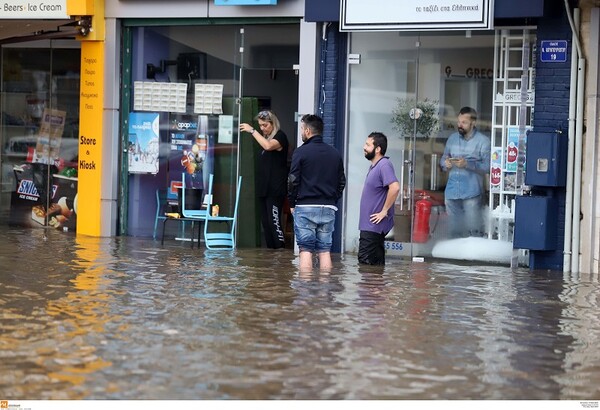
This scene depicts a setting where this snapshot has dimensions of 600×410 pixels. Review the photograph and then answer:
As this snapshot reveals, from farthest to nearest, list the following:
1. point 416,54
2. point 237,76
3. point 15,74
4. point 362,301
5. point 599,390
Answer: point 15,74, point 237,76, point 416,54, point 362,301, point 599,390

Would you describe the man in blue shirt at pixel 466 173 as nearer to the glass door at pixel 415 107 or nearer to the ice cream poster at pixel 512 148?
the glass door at pixel 415 107

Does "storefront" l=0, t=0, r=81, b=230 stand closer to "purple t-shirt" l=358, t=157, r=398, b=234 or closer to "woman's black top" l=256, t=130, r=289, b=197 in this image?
"woman's black top" l=256, t=130, r=289, b=197

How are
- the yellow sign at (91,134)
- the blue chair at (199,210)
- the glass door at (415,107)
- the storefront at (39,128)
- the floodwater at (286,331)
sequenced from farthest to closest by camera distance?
the storefront at (39,128)
the yellow sign at (91,134)
the blue chair at (199,210)
the glass door at (415,107)
the floodwater at (286,331)

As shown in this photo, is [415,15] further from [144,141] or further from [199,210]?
[144,141]

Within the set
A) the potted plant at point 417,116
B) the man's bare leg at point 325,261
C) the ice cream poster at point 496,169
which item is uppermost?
the potted plant at point 417,116

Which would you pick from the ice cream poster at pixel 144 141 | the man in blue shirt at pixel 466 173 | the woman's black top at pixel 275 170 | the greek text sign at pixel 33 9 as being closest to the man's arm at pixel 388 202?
the man in blue shirt at pixel 466 173

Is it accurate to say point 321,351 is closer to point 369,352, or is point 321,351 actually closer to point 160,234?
point 369,352

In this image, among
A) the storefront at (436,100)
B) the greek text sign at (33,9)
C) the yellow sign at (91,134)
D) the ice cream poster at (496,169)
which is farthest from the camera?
the yellow sign at (91,134)

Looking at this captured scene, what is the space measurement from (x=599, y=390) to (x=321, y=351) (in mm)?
1943

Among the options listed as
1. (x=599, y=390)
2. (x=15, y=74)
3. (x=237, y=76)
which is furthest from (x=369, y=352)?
(x=15, y=74)

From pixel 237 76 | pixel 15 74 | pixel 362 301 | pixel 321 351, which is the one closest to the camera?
pixel 321 351

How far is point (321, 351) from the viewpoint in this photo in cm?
898

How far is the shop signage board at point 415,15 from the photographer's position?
606 inches

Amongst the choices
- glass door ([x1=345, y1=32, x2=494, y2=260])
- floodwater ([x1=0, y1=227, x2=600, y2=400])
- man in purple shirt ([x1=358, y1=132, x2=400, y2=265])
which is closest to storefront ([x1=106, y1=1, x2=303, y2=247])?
glass door ([x1=345, y1=32, x2=494, y2=260])
